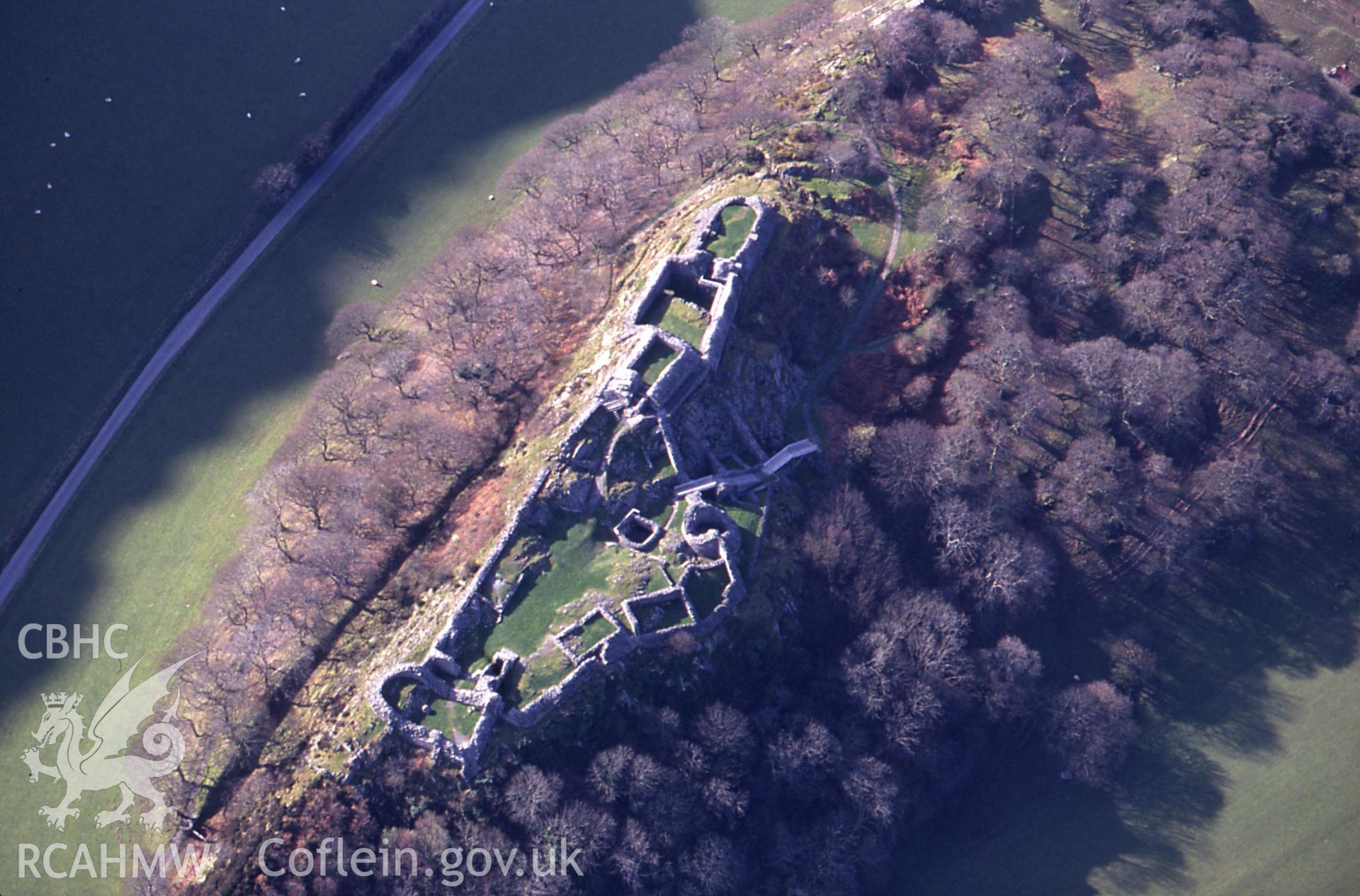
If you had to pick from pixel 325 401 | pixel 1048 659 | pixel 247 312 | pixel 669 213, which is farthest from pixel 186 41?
pixel 1048 659

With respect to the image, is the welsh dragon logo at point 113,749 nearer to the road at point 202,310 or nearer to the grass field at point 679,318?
the road at point 202,310

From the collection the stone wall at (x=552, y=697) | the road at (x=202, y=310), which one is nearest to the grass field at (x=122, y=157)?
the road at (x=202, y=310)

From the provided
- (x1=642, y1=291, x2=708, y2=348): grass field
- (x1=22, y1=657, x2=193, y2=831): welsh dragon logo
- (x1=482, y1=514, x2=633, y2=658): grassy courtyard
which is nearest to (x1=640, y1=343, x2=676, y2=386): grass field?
(x1=642, y1=291, x2=708, y2=348): grass field

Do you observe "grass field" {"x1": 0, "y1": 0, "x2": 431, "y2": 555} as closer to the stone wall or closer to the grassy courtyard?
the grassy courtyard

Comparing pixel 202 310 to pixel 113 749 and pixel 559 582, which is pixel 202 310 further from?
pixel 559 582

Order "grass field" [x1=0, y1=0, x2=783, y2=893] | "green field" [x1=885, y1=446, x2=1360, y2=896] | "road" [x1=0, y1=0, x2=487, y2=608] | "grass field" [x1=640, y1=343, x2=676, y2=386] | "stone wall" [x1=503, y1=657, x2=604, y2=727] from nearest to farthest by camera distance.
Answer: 1. "stone wall" [x1=503, y1=657, x2=604, y2=727]
2. "green field" [x1=885, y1=446, x2=1360, y2=896]
3. "grass field" [x1=640, y1=343, x2=676, y2=386]
4. "grass field" [x1=0, y1=0, x2=783, y2=893]
5. "road" [x1=0, y1=0, x2=487, y2=608]

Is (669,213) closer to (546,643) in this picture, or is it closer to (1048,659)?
(546,643)

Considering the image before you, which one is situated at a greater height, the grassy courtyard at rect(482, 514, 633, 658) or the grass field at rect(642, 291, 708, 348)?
the grass field at rect(642, 291, 708, 348)
